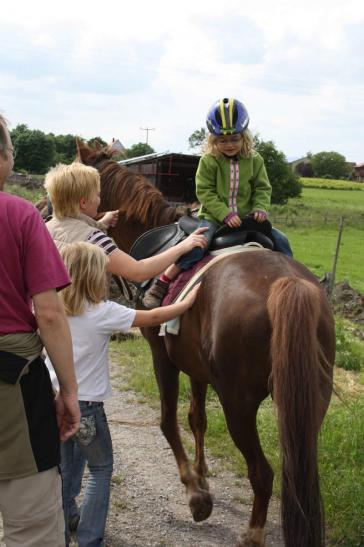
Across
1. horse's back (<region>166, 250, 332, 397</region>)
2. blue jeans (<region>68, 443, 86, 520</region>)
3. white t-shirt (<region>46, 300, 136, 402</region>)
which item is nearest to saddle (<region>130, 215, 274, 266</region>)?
horse's back (<region>166, 250, 332, 397</region>)

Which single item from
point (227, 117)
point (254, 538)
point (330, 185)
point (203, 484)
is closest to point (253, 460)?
point (254, 538)

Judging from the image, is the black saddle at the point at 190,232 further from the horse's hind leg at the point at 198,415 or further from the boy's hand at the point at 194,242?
the horse's hind leg at the point at 198,415

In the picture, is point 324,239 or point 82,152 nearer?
point 82,152

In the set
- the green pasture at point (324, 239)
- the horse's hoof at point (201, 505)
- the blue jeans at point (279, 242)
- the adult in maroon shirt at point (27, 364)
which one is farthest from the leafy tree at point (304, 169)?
the adult in maroon shirt at point (27, 364)

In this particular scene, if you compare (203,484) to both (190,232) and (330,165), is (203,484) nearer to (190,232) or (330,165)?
(190,232)

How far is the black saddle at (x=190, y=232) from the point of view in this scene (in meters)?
3.70

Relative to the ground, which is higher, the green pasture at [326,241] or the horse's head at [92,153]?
the horse's head at [92,153]

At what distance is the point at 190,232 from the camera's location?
13.2ft

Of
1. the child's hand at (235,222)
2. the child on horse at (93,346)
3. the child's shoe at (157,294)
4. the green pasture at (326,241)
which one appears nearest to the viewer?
the child on horse at (93,346)

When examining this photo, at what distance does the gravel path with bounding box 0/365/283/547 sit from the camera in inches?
143

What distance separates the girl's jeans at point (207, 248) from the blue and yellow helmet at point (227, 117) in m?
A: 0.61

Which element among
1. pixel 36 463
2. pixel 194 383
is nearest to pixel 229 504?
pixel 194 383

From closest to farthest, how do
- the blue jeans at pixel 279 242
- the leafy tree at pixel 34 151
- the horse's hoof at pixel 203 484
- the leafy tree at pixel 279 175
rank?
the blue jeans at pixel 279 242
the horse's hoof at pixel 203 484
the leafy tree at pixel 279 175
the leafy tree at pixel 34 151

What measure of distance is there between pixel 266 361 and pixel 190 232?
Result: 4.65ft
